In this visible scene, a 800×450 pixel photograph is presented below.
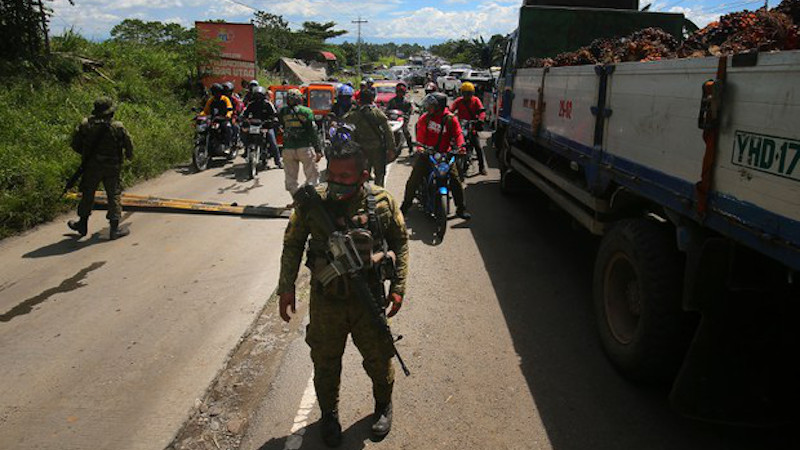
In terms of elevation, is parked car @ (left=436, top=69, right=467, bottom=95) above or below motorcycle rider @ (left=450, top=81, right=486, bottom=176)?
above

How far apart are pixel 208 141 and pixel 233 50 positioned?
342 inches

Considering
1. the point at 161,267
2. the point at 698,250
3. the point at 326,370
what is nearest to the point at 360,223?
the point at 326,370

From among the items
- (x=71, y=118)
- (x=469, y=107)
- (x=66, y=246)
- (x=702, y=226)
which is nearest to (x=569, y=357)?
(x=702, y=226)

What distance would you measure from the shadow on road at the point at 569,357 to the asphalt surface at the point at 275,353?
1 cm

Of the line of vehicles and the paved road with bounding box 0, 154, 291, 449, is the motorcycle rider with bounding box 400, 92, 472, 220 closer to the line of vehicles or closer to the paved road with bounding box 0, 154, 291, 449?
the paved road with bounding box 0, 154, 291, 449

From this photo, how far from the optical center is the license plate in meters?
2.42

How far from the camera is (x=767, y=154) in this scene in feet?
8.55

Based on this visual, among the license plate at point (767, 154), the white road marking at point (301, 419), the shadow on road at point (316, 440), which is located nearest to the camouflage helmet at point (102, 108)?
the white road marking at point (301, 419)

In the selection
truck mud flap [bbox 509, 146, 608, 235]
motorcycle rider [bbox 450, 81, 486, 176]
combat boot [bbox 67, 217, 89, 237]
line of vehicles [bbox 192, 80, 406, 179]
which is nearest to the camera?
truck mud flap [bbox 509, 146, 608, 235]

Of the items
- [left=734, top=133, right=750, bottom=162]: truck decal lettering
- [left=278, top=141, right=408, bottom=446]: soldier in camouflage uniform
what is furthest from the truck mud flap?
[left=278, top=141, right=408, bottom=446]: soldier in camouflage uniform

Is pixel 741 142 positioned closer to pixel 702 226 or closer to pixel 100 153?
pixel 702 226

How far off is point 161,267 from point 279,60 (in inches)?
1262

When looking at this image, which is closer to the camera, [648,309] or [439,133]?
[648,309]

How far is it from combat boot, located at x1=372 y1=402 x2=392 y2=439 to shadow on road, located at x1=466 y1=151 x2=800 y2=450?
0.93 m
